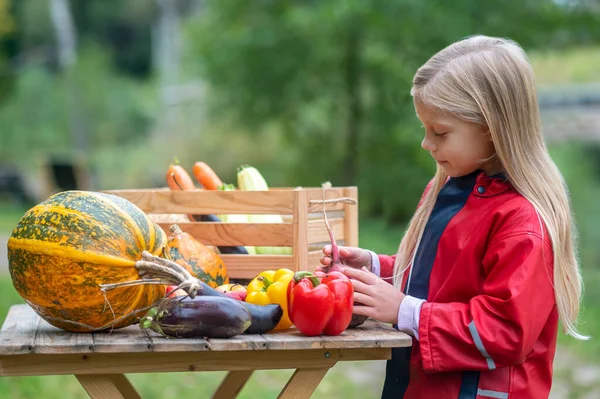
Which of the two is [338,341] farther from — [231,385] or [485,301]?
[231,385]

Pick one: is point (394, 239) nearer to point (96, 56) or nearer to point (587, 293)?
point (587, 293)

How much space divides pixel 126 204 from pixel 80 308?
1.13ft

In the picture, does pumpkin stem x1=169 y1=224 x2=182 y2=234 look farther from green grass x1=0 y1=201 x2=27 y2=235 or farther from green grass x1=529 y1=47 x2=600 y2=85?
green grass x1=529 y1=47 x2=600 y2=85

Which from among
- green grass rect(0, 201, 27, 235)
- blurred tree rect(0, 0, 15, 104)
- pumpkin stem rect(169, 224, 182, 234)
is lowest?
green grass rect(0, 201, 27, 235)

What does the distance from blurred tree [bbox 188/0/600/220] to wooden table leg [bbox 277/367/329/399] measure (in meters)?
8.35

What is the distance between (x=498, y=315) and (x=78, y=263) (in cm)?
109

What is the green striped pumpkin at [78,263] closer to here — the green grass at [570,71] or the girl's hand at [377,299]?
the girl's hand at [377,299]

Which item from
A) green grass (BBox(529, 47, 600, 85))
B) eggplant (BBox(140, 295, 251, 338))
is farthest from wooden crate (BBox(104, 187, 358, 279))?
green grass (BBox(529, 47, 600, 85))

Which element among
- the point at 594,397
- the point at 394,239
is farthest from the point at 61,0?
the point at 594,397

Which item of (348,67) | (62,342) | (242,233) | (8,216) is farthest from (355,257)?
(8,216)

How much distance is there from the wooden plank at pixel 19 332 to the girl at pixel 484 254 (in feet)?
2.81

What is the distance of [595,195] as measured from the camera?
12539 millimetres

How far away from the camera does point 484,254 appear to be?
7.79 ft

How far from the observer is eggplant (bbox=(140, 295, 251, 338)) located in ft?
7.12
